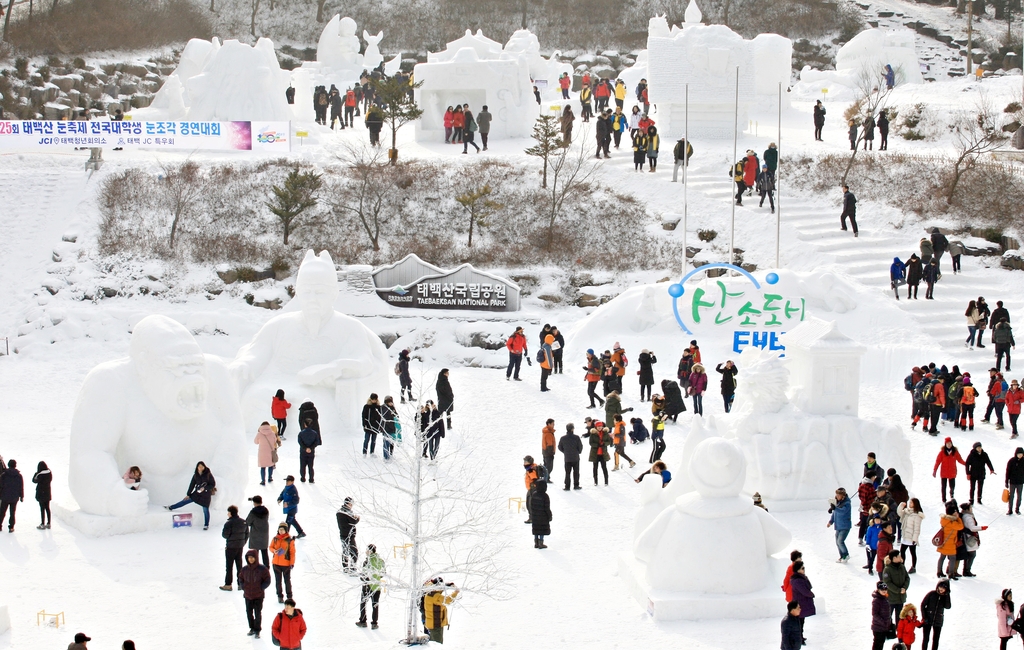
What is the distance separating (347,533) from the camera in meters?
11.6

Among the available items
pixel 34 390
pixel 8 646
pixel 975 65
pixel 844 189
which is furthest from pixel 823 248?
pixel 975 65

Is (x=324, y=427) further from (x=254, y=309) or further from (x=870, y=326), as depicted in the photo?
(x=870, y=326)

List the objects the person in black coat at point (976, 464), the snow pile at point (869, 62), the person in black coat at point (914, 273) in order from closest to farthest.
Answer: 1. the person in black coat at point (976, 464)
2. the person in black coat at point (914, 273)
3. the snow pile at point (869, 62)

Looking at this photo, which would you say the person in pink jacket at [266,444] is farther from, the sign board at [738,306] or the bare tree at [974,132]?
the bare tree at [974,132]

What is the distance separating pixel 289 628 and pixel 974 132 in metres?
28.8

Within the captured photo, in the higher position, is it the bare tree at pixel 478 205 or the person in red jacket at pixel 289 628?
the bare tree at pixel 478 205

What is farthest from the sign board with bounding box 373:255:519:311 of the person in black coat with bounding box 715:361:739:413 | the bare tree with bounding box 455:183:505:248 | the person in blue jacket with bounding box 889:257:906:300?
the person in blue jacket with bounding box 889:257:906:300

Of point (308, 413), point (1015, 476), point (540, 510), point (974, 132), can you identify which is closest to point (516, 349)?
point (308, 413)

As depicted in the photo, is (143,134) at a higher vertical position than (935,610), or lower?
higher

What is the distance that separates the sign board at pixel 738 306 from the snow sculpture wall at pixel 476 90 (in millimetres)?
13338

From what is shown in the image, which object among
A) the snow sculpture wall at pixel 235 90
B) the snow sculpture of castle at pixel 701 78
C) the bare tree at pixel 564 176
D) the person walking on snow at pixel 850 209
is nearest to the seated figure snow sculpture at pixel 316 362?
the bare tree at pixel 564 176

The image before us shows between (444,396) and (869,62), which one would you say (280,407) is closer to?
(444,396)

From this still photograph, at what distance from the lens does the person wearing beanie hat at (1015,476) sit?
14.2 m

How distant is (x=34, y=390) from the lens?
842 inches
